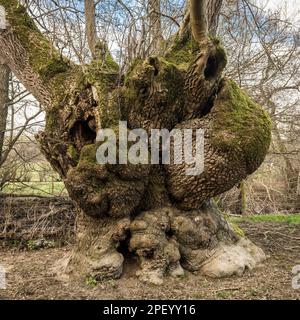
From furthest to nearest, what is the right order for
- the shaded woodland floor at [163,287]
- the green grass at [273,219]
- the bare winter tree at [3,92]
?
the green grass at [273,219], the bare winter tree at [3,92], the shaded woodland floor at [163,287]

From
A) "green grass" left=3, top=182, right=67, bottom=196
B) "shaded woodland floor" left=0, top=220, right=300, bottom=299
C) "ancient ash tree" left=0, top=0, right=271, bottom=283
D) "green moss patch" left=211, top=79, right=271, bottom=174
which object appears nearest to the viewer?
"shaded woodland floor" left=0, top=220, right=300, bottom=299

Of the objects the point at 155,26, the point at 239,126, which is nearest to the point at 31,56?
the point at 155,26

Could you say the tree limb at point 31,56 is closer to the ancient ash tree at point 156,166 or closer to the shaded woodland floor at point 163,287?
the ancient ash tree at point 156,166

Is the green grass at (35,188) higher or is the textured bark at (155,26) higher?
the textured bark at (155,26)

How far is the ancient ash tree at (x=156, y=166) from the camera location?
4.01 meters

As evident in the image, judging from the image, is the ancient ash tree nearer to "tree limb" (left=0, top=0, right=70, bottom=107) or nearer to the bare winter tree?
"tree limb" (left=0, top=0, right=70, bottom=107)

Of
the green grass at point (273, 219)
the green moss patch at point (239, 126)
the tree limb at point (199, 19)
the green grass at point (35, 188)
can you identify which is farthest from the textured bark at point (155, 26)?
the green grass at point (273, 219)

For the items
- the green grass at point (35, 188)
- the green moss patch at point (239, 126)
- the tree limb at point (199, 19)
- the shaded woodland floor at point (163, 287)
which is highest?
the tree limb at point (199, 19)

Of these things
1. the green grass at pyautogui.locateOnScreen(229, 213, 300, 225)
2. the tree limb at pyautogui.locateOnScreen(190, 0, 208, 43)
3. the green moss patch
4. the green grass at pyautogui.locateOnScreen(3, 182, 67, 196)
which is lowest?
the green grass at pyautogui.locateOnScreen(229, 213, 300, 225)

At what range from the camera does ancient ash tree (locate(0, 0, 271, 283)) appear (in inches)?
158

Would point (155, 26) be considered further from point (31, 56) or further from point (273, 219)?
point (273, 219)

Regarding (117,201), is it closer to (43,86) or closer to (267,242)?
(43,86)

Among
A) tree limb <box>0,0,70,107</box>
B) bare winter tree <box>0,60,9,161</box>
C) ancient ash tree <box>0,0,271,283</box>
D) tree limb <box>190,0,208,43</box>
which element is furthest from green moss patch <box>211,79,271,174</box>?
bare winter tree <box>0,60,9,161</box>

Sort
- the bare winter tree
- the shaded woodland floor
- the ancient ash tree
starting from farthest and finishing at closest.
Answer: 1. the bare winter tree
2. the ancient ash tree
3. the shaded woodland floor
